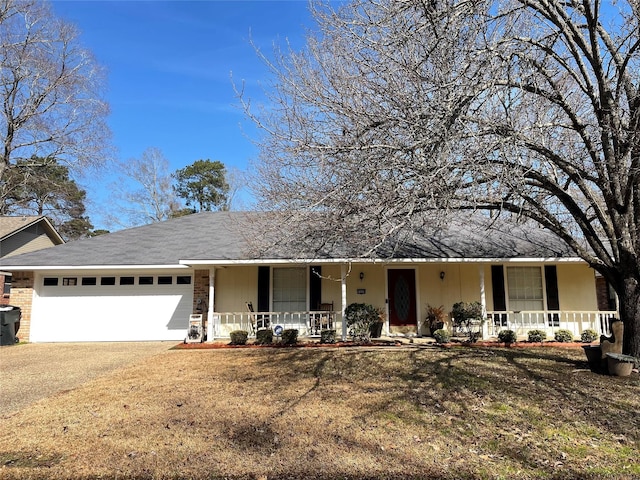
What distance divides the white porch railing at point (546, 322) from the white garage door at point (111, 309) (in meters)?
9.29

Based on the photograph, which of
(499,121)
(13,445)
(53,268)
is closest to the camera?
(13,445)

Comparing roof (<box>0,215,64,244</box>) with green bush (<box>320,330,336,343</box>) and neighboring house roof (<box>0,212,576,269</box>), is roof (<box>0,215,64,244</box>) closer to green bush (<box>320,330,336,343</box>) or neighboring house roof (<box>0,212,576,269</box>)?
neighboring house roof (<box>0,212,576,269</box>)

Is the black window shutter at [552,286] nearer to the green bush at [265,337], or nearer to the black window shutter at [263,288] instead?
the green bush at [265,337]

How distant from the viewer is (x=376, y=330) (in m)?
11.9

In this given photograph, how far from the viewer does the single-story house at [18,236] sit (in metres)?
19.8

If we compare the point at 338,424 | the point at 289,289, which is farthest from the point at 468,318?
the point at 338,424

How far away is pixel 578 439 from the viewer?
4746 millimetres

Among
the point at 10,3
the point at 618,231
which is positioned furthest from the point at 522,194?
the point at 10,3

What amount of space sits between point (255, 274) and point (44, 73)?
1748cm

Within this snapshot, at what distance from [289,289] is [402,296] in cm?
352

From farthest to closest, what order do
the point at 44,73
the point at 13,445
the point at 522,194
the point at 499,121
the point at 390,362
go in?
the point at 44,73 → the point at 390,362 → the point at 522,194 → the point at 499,121 → the point at 13,445

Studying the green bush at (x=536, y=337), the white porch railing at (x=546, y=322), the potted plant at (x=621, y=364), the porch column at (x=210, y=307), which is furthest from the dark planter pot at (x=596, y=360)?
the porch column at (x=210, y=307)

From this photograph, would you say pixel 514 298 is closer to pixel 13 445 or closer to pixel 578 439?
pixel 578 439

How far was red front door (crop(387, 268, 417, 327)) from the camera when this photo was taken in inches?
511
